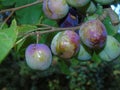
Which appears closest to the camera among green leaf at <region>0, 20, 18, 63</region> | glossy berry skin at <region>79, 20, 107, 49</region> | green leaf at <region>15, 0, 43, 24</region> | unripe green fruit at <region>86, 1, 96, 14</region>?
green leaf at <region>0, 20, 18, 63</region>

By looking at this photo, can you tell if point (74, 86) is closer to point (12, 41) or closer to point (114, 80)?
point (114, 80)

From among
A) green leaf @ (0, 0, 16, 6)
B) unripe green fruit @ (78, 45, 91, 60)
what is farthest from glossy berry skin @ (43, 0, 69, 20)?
green leaf @ (0, 0, 16, 6)

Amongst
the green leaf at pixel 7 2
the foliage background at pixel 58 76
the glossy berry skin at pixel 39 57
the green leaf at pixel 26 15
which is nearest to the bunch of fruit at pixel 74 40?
the glossy berry skin at pixel 39 57

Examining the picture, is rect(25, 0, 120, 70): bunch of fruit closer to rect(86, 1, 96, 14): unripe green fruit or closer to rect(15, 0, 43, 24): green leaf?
rect(86, 1, 96, 14): unripe green fruit

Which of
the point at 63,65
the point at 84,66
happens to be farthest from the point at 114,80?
the point at 63,65

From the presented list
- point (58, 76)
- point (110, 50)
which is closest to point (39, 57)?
point (110, 50)

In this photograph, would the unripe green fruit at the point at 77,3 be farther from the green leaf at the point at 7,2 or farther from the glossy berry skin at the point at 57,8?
the green leaf at the point at 7,2

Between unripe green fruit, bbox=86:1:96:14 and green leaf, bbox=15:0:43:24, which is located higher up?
unripe green fruit, bbox=86:1:96:14

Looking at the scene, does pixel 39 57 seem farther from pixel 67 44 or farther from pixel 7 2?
pixel 7 2
